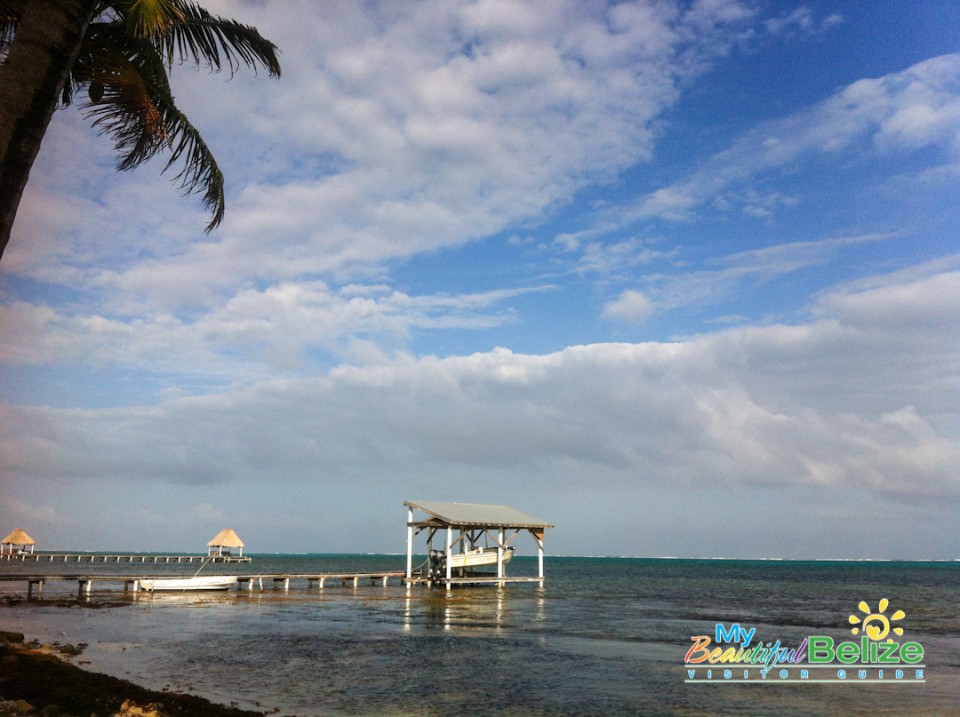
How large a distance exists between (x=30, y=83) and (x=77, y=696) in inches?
379

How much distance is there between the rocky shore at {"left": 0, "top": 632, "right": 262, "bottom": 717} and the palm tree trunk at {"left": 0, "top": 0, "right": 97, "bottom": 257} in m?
6.43

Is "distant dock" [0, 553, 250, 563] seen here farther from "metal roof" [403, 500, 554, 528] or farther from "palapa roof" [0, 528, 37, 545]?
"metal roof" [403, 500, 554, 528]

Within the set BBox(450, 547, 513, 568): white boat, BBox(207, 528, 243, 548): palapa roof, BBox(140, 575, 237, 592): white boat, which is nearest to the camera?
BBox(140, 575, 237, 592): white boat

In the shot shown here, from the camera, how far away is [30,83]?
18.7 ft

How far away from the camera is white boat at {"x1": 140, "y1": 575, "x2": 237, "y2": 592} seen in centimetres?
3959

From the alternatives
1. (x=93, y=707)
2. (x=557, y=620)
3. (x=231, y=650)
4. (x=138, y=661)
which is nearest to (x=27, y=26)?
(x=93, y=707)

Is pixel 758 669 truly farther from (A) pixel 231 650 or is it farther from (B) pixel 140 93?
(B) pixel 140 93

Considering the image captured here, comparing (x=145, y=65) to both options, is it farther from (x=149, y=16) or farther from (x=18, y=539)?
(x=18, y=539)

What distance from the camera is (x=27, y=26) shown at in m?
5.80

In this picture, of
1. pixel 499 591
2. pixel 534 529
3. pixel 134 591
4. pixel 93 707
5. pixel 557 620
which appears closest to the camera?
pixel 93 707

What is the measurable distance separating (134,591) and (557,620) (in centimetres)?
2506

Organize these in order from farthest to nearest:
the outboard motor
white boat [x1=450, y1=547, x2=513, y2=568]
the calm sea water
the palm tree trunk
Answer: white boat [x1=450, y1=547, x2=513, y2=568] < the outboard motor < the calm sea water < the palm tree trunk
